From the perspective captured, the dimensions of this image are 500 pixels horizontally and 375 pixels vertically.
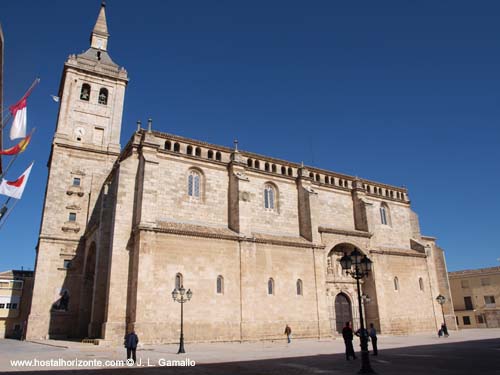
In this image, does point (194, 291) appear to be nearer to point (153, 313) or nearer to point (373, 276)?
point (153, 313)

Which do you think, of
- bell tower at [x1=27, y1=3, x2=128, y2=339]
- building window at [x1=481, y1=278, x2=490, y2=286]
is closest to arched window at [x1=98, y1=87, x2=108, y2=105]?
bell tower at [x1=27, y1=3, x2=128, y2=339]

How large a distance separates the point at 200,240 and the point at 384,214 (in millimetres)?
21667

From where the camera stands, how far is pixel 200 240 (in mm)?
26469

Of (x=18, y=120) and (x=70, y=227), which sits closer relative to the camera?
(x=18, y=120)

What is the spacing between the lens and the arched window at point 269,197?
31.9 m

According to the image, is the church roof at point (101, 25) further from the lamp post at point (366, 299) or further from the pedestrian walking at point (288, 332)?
the lamp post at point (366, 299)

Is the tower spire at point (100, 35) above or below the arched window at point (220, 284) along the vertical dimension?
above

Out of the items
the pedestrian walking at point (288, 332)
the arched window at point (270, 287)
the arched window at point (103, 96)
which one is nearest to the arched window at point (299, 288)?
the arched window at point (270, 287)

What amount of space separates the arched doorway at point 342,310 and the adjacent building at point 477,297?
30528 millimetres

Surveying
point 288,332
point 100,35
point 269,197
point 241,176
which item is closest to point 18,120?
point 241,176

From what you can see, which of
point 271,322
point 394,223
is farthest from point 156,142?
point 394,223

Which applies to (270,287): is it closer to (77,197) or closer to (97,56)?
(77,197)

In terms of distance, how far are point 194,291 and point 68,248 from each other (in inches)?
540

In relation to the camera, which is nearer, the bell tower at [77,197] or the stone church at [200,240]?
the stone church at [200,240]
